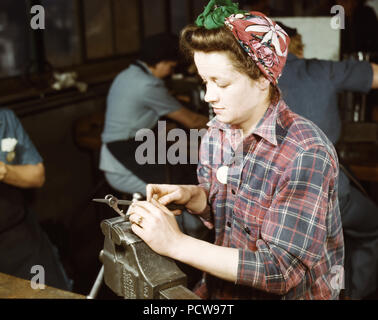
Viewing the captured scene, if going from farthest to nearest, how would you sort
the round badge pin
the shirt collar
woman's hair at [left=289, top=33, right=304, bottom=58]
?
woman's hair at [left=289, top=33, right=304, bottom=58] < the round badge pin < the shirt collar

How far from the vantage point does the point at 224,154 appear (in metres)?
1.62

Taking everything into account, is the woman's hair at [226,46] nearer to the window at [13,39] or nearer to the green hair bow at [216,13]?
the green hair bow at [216,13]

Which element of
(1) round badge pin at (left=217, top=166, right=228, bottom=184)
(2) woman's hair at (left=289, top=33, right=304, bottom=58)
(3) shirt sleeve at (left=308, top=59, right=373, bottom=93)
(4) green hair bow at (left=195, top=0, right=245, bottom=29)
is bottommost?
(1) round badge pin at (left=217, top=166, right=228, bottom=184)

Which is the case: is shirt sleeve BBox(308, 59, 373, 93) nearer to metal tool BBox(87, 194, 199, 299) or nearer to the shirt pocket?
the shirt pocket

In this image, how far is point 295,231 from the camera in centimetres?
126

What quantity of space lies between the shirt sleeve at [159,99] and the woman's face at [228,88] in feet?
6.55

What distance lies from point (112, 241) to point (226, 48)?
59 centimetres

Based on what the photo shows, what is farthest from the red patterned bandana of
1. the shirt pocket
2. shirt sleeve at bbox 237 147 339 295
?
the shirt pocket

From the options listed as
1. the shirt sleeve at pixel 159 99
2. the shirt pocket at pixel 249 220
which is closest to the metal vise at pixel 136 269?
the shirt pocket at pixel 249 220

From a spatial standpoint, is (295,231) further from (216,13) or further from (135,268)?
(216,13)

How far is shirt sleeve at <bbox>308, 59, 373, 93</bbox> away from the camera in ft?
7.95

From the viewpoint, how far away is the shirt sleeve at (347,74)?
7.95 ft

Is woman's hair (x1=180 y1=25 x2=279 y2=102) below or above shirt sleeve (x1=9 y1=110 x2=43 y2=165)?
above
